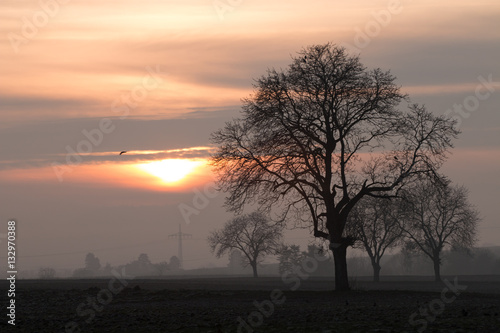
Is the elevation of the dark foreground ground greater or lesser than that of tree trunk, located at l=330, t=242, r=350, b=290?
lesser

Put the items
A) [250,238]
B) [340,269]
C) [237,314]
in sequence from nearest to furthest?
[237,314]
[340,269]
[250,238]

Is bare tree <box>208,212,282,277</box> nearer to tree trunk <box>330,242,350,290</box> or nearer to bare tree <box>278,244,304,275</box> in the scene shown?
bare tree <box>278,244,304,275</box>

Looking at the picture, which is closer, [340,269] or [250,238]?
[340,269]

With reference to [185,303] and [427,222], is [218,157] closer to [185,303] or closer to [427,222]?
A: [185,303]

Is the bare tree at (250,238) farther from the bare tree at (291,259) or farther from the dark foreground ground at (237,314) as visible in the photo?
the dark foreground ground at (237,314)

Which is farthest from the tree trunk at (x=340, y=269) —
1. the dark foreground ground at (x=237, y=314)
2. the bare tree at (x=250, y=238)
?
the bare tree at (x=250, y=238)

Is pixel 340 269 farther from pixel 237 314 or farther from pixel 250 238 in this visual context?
pixel 250 238

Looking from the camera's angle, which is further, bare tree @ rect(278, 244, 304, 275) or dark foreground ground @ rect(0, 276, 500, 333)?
bare tree @ rect(278, 244, 304, 275)

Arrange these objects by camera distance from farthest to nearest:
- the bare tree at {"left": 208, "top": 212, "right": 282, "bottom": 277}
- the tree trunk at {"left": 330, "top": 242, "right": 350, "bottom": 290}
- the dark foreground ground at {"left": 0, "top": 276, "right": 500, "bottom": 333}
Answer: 1. the bare tree at {"left": 208, "top": 212, "right": 282, "bottom": 277}
2. the tree trunk at {"left": 330, "top": 242, "right": 350, "bottom": 290}
3. the dark foreground ground at {"left": 0, "top": 276, "right": 500, "bottom": 333}

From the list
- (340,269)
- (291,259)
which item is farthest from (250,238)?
(340,269)

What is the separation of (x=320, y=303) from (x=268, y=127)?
40.7ft

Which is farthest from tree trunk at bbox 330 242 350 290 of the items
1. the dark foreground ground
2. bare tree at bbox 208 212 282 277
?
bare tree at bbox 208 212 282 277

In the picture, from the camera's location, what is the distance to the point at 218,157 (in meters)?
40.4

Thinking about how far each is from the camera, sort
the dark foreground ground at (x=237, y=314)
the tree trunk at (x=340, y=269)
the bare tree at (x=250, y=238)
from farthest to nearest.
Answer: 1. the bare tree at (x=250, y=238)
2. the tree trunk at (x=340, y=269)
3. the dark foreground ground at (x=237, y=314)
